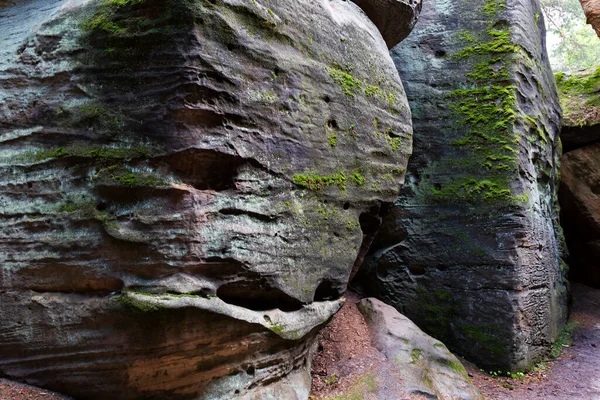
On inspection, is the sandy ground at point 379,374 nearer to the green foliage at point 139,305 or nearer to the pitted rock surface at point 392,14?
the green foliage at point 139,305

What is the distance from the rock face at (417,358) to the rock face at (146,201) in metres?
1.82

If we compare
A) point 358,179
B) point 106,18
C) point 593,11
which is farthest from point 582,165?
point 106,18

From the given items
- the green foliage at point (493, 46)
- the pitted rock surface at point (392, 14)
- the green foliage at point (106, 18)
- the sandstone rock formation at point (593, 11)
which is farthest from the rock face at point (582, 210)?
the green foliage at point (106, 18)

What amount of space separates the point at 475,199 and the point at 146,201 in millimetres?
5355

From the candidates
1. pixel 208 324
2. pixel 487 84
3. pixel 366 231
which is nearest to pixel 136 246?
pixel 208 324

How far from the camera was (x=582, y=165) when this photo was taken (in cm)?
1012

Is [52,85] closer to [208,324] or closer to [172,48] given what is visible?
[172,48]

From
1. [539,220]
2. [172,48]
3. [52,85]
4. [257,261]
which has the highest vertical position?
[172,48]

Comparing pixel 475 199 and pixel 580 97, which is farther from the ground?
pixel 580 97

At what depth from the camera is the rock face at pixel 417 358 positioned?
16.6 feet

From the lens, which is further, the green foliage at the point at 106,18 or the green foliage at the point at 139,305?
the green foliage at the point at 106,18

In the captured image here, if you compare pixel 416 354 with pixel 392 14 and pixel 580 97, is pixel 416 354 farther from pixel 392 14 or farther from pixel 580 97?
pixel 580 97

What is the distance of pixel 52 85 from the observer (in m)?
3.70

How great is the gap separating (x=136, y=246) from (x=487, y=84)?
247 inches
